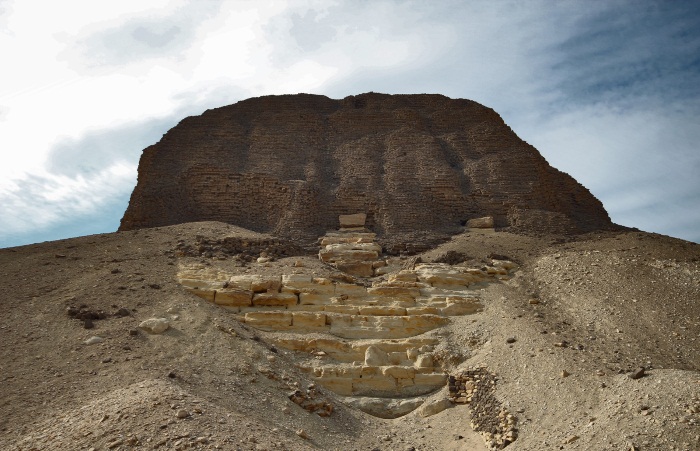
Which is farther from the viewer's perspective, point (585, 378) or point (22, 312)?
point (22, 312)

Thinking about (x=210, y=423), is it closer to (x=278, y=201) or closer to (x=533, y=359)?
(x=533, y=359)

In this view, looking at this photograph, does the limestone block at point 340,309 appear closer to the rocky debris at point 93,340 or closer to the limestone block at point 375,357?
the limestone block at point 375,357

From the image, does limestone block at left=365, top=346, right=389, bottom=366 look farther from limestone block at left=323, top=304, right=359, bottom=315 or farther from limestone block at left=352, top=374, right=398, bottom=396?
limestone block at left=323, top=304, right=359, bottom=315

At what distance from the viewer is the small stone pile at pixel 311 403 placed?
10.9 metres

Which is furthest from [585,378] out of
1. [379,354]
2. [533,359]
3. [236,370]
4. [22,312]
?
[22,312]

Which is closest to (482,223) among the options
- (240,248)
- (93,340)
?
(240,248)

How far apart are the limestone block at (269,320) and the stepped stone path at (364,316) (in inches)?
0.9

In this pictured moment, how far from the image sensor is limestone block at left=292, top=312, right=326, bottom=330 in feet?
44.7

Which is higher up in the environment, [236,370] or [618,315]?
[618,315]

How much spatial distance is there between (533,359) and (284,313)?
227 inches

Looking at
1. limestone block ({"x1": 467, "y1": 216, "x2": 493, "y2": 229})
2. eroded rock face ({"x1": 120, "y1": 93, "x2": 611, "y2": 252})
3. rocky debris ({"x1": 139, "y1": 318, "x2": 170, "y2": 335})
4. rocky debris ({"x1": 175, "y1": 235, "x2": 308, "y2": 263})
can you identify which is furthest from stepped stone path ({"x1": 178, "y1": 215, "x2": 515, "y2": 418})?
limestone block ({"x1": 467, "y1": 216, "x2": 493, "y2": 229})

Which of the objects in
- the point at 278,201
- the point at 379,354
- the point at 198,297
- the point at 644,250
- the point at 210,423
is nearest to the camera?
the point at 210,423

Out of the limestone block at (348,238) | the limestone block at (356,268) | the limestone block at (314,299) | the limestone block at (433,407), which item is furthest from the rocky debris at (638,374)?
the limestone block at (348,238)

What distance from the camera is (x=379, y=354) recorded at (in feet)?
42.4
